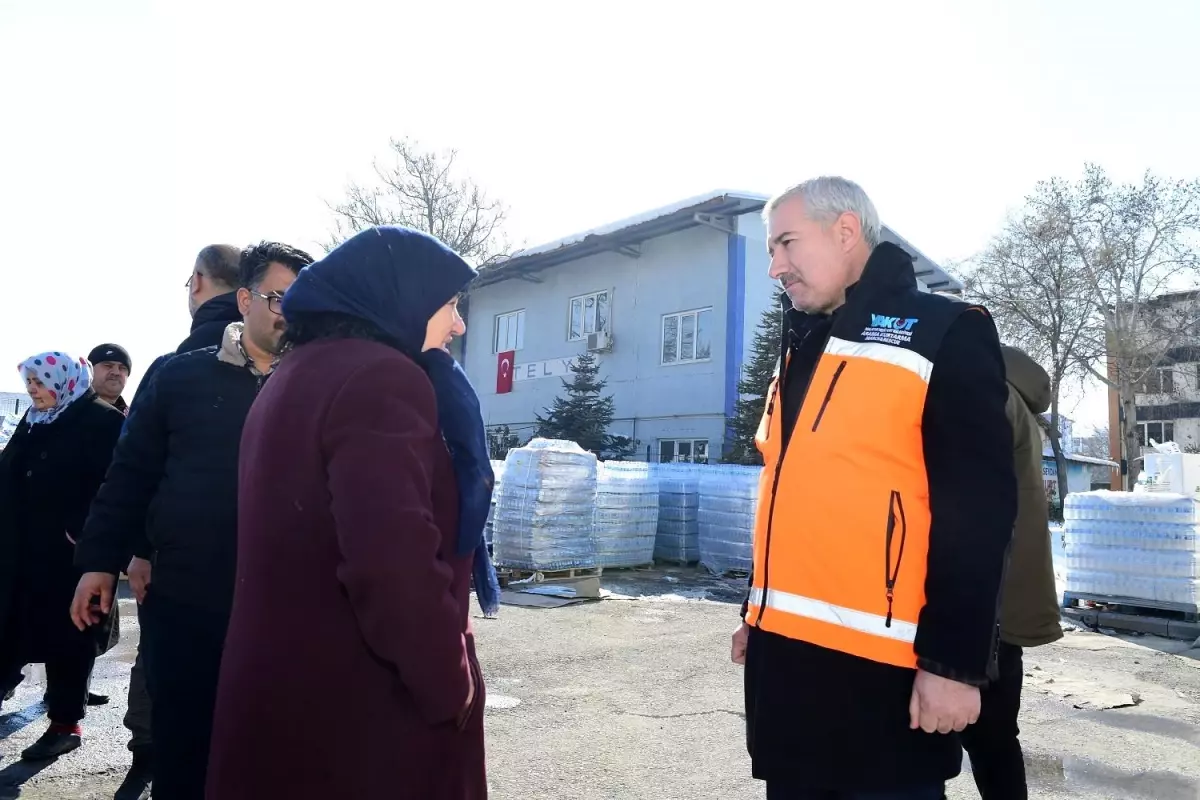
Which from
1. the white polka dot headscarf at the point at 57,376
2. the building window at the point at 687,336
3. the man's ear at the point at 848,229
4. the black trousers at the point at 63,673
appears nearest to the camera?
the man's ear at the point at 848,229

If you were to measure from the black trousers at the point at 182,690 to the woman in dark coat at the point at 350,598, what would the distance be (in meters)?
0.96

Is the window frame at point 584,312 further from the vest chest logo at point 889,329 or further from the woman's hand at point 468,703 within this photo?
the woman's hand at point 468,703

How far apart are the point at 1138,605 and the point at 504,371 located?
20.2 meters

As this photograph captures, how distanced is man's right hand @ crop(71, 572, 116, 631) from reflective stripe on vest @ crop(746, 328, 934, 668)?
7.05ft

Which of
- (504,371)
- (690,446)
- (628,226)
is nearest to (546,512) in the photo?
(690,446)

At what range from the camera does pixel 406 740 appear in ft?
5.30

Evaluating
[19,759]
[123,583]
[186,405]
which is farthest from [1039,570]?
[123,583]

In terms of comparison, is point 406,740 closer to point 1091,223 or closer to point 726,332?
point 726,332

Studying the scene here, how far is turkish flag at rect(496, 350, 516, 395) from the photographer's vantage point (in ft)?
84.9

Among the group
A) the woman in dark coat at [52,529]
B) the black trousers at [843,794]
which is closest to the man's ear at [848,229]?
the black trousers at [843,794]

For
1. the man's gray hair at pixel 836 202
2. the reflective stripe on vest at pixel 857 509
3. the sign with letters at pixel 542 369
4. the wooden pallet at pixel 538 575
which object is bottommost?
the wooden pallet at pixel 538 575

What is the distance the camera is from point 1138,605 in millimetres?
7758

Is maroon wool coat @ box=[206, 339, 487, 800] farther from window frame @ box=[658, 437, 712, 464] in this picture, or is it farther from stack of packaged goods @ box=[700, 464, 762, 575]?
window frame @ box=[658, 437, 712, 464]

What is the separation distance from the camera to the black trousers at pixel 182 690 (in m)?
2.54
